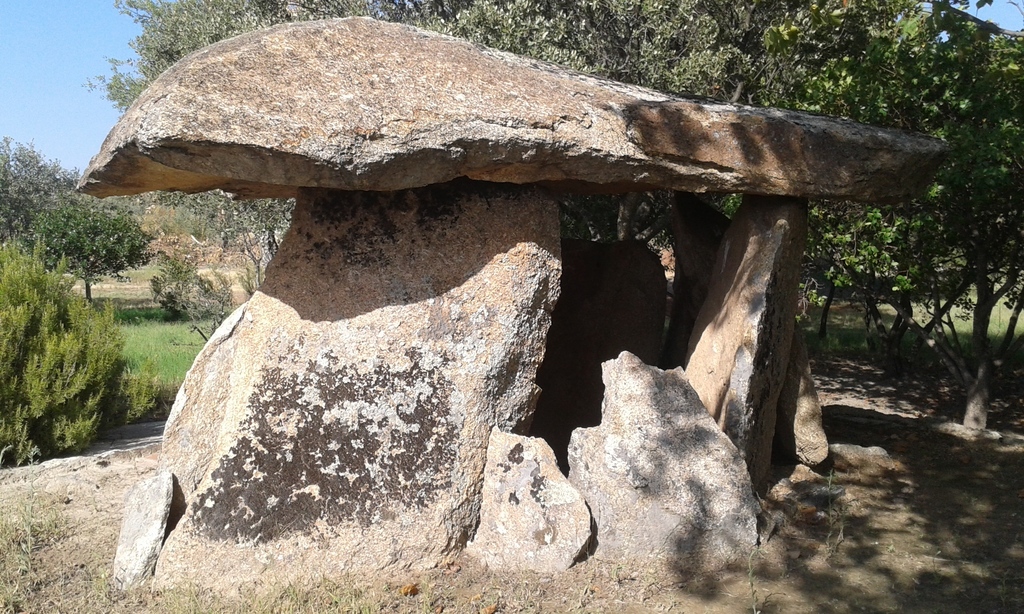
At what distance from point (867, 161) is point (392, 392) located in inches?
120

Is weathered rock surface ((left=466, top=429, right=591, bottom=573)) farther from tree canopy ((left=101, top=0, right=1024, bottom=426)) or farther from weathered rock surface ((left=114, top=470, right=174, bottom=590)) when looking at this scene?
tree canopy ((left=101, top=0, right=1024, bottom=426))

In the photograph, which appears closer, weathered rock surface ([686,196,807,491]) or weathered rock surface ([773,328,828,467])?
weathered rock surface ([686,196,807,491])

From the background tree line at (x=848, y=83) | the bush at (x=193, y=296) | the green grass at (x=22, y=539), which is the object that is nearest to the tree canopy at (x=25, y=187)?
the bush at (x=193, y=296)

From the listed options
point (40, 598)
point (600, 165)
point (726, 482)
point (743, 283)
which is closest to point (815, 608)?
point (726, 482)

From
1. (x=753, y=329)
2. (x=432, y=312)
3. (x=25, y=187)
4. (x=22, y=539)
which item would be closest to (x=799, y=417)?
(x=753, y=329)

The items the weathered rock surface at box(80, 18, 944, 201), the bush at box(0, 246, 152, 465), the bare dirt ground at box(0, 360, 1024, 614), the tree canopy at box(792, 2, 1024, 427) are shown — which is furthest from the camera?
the bush at box(0, 246, 152, 465)

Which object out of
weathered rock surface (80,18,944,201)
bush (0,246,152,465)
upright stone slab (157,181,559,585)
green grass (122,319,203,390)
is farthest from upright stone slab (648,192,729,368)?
green grass (122,319,203,390)

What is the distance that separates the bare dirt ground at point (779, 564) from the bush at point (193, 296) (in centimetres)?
695

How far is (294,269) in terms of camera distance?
4.95 meters

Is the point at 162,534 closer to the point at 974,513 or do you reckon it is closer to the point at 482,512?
the point at 482,512

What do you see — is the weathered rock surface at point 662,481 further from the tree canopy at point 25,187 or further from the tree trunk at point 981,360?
the tree canopy at point 25,187

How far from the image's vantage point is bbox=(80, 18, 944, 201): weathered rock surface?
395cm

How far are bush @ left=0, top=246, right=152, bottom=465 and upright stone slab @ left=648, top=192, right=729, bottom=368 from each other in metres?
4.63

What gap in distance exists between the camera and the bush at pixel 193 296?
13.4m
